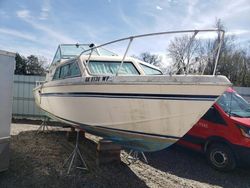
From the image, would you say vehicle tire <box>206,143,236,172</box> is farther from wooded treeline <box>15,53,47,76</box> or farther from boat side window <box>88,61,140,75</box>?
wooded treeline <box>15,53,47,76</box>

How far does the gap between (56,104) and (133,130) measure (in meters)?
2.90

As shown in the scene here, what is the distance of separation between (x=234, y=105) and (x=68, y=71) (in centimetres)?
417

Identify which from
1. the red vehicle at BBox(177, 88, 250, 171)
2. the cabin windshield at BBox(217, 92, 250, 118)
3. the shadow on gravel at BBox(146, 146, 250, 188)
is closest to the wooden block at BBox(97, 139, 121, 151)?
the shadow on gravel at BBox(146, 146, 250, 188)

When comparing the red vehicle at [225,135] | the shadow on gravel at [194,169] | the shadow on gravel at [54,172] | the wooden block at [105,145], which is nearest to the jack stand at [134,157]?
the shadow on gravel at [194,169]

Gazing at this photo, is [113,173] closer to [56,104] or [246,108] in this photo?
[56,104]

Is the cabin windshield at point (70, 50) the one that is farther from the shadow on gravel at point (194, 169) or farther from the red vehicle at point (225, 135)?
the red vehicle at point (225, 135)

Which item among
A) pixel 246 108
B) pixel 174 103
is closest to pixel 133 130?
pixel 174 103

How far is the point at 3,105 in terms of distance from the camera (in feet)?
15.8

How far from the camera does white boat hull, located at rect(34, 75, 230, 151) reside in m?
3.97

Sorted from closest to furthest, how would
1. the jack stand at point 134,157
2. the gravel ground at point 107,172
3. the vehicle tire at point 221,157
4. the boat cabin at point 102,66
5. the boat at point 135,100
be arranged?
the boat at point 135,100, the gravel ground at point 107,172, the boat cabin at point 102,66, the vehicle tire at point 221,157, the jack stand at point 134,157

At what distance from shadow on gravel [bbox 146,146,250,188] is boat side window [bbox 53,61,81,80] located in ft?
9.07

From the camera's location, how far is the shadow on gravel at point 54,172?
4.80 meters

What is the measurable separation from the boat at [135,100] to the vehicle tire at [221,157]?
2.28m

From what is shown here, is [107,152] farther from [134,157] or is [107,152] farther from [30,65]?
[30,65]
